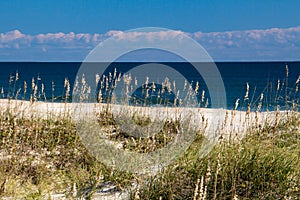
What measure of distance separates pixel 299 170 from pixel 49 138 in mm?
3497

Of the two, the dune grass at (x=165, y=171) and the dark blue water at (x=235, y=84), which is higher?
the dark blue water at (x=235, y=84)

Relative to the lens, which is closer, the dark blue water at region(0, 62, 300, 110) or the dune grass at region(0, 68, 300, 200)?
the dune grass at region(0, 68, 300, 200)

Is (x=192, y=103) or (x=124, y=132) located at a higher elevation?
(x=192, y=103)

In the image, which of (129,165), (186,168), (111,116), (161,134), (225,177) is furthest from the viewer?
(111,116)

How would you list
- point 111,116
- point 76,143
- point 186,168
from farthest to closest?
point 111,116 → point 76,143 → point 186,168

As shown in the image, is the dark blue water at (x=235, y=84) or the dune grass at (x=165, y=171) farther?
the dark blue water at (x=235, y=84)

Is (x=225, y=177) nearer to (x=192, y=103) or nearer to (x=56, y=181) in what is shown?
(x=56, y=181)

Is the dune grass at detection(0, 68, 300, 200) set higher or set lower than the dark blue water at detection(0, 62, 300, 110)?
lower

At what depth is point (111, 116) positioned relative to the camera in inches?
309

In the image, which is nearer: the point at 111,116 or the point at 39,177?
the point at 39,177

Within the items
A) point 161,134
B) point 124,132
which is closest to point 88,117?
point 124,132

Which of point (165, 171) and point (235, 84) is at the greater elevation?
point (235, 84)

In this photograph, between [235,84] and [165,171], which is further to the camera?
[235,84]

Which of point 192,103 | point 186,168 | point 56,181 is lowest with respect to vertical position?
point 56,181
